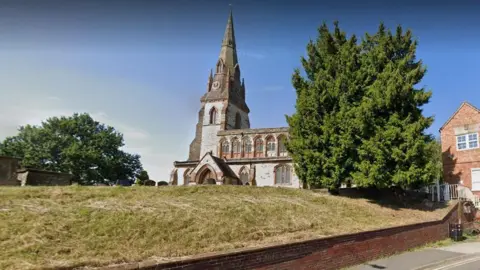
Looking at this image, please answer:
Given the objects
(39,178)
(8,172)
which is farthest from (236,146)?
(8,172)

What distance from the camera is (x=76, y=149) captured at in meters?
48.3

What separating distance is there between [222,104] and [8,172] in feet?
153

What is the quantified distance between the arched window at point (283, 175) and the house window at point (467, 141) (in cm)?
2106

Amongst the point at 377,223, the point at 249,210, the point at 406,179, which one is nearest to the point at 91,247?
the point at 249,210

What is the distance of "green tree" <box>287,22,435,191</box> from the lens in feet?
68.5

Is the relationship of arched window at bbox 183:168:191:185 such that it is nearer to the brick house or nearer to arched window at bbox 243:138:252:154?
arched window at bbox 243:138:252:154

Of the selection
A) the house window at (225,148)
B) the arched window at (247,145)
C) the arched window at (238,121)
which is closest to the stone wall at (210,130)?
the house window at (225,148)

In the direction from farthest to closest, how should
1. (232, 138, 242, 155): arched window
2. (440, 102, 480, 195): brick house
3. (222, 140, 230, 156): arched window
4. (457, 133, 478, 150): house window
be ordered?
(222, 140, 230, 156): arched window
(232, 138, 242, 155): arched window
(457, 133, 478, 150): house window
(440, 102, 480, 195): brick house

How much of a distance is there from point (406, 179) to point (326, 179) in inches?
193

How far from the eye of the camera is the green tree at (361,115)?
20.9 m

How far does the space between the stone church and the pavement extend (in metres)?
21.3

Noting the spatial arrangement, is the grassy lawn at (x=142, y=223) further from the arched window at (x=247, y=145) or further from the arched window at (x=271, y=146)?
the arched window at (x=247, y=145)

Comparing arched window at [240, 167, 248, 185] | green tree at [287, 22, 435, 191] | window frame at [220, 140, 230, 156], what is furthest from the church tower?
green tree at [287, 22, 435, 191]

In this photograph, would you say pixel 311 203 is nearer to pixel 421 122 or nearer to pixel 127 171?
pixel 421 122
